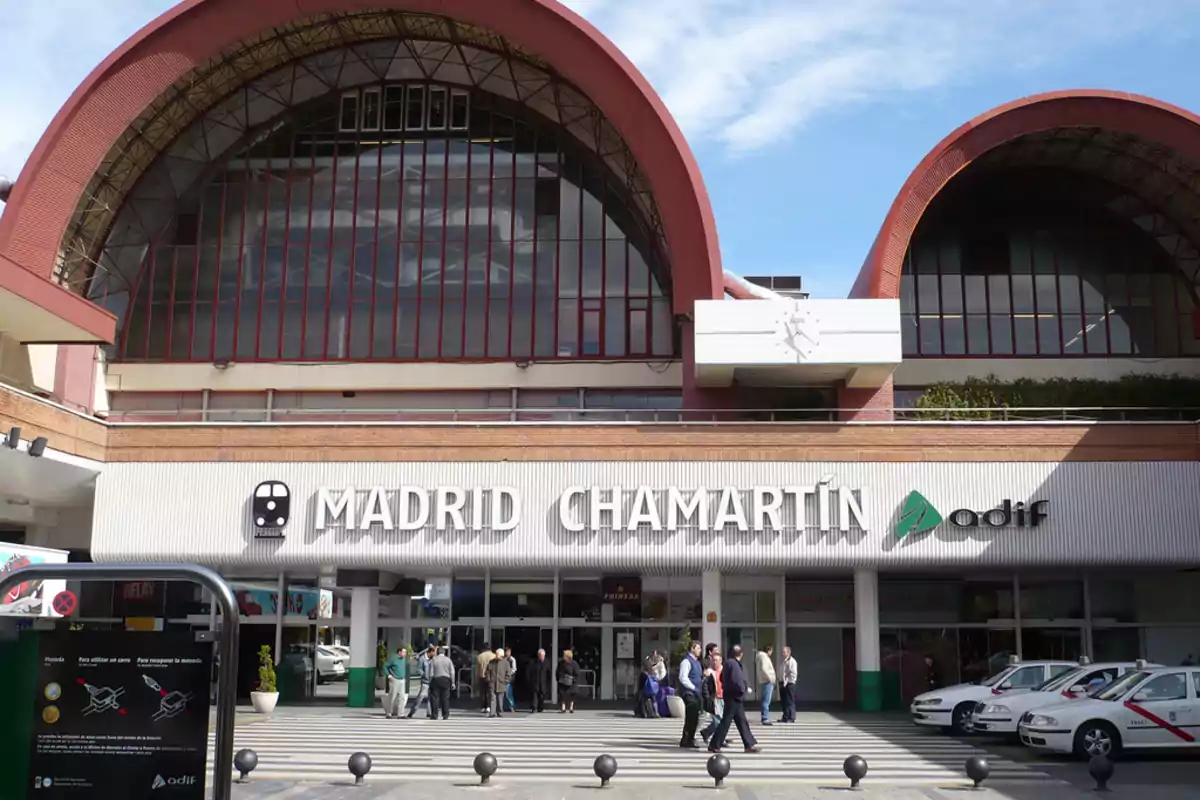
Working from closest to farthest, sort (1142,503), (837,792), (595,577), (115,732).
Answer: (115,732), (837,792), (1142,503), (595,577)

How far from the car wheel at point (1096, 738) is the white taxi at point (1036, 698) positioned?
1.92 m

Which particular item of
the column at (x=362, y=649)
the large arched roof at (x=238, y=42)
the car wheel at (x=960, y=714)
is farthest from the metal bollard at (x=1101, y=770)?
the column at (x=362, y=649)

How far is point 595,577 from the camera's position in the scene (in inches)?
1222

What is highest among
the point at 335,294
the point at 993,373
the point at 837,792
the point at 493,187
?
the point at 493,187

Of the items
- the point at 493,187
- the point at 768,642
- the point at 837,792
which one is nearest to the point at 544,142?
the point at 493,187

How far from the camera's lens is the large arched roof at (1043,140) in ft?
103

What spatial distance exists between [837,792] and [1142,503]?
49.6 ft

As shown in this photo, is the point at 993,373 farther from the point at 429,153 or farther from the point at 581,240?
the point at 429,153

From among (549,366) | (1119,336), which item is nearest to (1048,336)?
(1119,336)

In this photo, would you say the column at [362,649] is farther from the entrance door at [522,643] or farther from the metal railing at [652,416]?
the metal railing at [652,416]

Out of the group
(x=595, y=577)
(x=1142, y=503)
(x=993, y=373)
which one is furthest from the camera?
(x=993, y=373)

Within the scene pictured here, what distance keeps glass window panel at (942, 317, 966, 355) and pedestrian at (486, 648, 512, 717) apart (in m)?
17.2

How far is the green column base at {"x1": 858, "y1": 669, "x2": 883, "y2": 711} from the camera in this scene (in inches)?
1133

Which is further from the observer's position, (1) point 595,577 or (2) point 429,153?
(2) point 429,153
